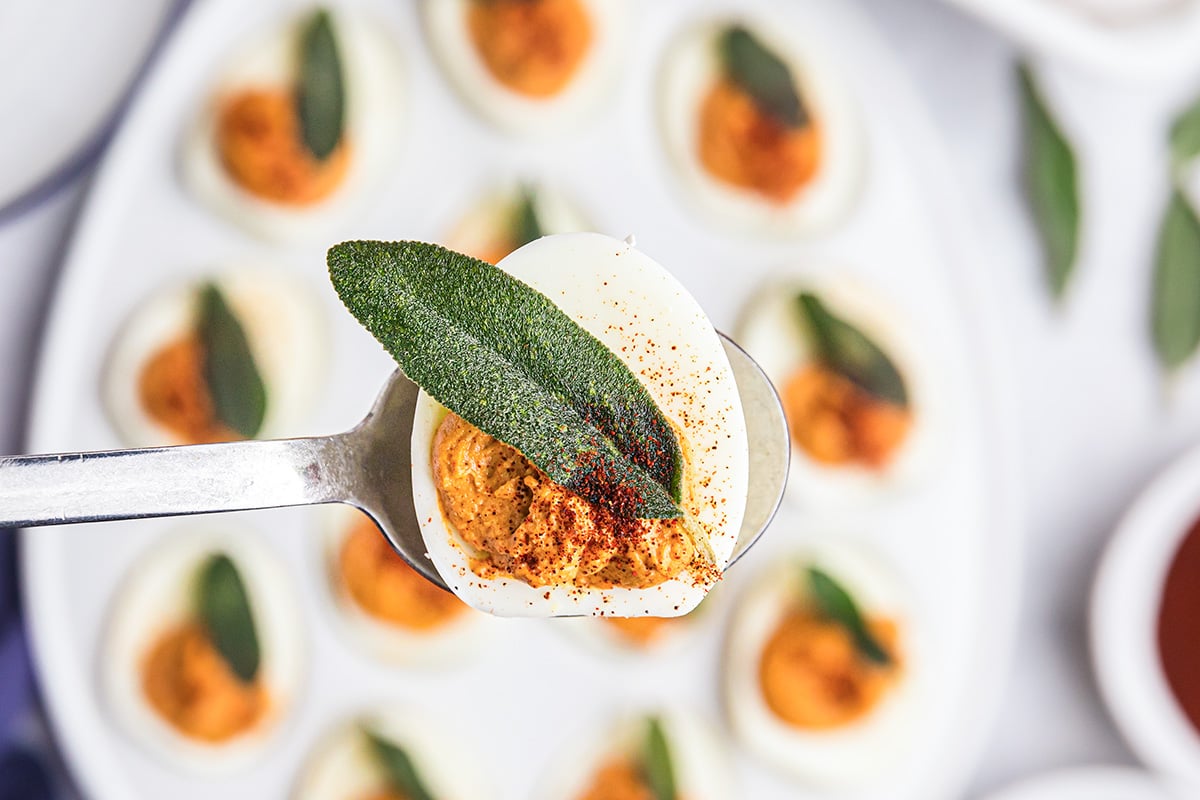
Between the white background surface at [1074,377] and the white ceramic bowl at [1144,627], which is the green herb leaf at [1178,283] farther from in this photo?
the white ceramic bowl at [1144,627]

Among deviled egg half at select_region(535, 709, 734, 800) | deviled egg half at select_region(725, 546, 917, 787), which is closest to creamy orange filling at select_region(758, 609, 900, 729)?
deviled egg half at select_region(725, 546, 917, 787)

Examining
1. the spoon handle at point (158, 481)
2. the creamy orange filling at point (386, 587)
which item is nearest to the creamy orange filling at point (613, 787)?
the creamy orange filling at point (386, 587)

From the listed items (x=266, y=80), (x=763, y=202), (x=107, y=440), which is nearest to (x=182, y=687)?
(x=107, y=440)

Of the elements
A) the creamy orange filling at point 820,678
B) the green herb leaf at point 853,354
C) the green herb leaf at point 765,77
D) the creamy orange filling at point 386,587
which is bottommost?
the creamy orange filling at point 820,678

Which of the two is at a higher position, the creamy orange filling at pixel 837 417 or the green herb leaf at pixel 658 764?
the creamy orange filling at pixel 837 417

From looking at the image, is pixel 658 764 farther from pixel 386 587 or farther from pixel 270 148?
pixel 270 148

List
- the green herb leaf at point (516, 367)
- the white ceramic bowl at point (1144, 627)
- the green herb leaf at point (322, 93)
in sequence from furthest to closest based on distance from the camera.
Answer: the white ceramic bowl at point (1144, 627)
the green herb leaf at point (322, 93)
the green herb leaf at point (516, 367)

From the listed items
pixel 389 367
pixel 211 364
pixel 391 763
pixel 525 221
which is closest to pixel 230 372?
pixel 211 364

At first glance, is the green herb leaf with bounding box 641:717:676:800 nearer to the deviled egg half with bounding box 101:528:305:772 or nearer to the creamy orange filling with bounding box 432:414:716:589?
the deviled egg half with bounding box 101:528:305:772
